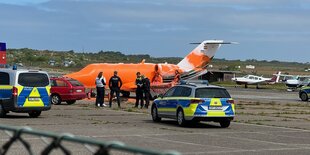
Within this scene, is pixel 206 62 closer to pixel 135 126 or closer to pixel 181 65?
pixel 181 65

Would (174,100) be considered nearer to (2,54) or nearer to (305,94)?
(2,54)

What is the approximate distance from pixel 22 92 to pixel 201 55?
29.1m

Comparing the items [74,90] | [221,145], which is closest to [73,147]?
[221,145]

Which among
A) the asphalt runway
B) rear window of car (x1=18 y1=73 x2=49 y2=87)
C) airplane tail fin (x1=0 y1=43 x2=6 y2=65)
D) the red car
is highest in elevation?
airplane tail fin (x1=0 y1=43 x2=6 y2=65)

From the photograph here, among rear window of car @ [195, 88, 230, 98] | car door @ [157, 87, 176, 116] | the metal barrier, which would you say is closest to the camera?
the metal barrier

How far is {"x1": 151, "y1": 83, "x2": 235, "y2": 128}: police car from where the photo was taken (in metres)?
19.8

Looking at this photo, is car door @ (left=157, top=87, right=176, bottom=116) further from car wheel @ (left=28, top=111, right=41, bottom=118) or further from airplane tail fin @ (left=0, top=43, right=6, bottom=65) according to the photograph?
airplane tail fin @ (left=0, top=43, right=6, bottom=65)

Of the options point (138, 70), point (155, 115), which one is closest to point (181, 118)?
point (155, 115)

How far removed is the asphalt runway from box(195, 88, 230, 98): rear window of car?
1031 mm

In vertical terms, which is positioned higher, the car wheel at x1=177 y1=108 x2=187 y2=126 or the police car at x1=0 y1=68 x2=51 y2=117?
the police car at x1=0 y1=68 x2=51 y2=117

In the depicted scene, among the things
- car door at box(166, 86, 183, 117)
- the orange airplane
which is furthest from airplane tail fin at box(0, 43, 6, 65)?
car door at box(166, 86, 183, 117)

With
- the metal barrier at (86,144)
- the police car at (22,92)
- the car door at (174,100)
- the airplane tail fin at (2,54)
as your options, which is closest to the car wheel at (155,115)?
the car door at (174,100)

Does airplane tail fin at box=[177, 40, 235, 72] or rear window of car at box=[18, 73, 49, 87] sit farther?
airplane tail fin at box=[177, 40, 235, 72]

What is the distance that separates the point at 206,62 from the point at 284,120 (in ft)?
83.2
